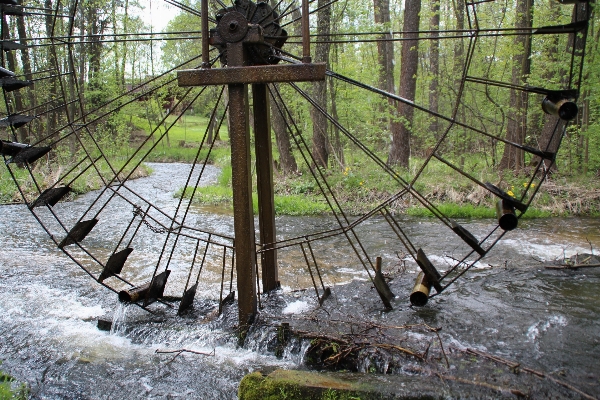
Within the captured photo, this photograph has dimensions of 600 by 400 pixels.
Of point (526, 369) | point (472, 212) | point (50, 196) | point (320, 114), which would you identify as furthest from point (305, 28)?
point (320, 114)

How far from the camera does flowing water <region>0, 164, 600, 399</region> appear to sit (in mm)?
4598

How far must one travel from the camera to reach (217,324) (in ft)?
18.5

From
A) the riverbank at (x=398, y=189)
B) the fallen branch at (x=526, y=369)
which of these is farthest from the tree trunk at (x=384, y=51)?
the fallen branch at (x=526, y=369)

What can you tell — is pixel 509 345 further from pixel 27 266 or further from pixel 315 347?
pixel 27 266

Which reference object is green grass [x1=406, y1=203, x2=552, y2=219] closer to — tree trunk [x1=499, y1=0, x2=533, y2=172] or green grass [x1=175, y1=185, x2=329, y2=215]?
tree trunk [x1=499, y1=0, x2=533, y2=172]

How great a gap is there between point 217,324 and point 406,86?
10.0 metres

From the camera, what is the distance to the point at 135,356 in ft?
17.0

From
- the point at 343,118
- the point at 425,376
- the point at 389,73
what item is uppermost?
the point at 389,73

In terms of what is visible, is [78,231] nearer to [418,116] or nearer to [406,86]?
[406,86]

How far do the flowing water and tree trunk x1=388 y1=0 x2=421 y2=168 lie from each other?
5902 millimetres

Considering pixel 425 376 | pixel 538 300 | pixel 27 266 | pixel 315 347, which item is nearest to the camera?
pixel 425 376

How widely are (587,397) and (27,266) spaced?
8519mm

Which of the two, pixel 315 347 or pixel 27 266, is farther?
pixel 27 266

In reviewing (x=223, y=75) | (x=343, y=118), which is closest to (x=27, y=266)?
(x=223, y=75)
